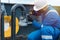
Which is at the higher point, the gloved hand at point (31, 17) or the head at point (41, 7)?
the head at point (41, 7)

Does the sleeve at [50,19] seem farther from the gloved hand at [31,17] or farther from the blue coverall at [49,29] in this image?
the gloved hand at [31,17]

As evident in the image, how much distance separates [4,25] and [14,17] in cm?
9

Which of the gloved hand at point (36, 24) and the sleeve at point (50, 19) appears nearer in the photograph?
the sleeve at point (50, 19)

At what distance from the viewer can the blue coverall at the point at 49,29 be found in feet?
3.32

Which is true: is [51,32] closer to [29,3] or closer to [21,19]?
[21,19]

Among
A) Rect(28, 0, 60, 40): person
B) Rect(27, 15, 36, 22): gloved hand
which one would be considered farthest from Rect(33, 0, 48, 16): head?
Rect(27, 15, 36, 22): gloved hand

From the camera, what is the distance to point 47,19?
3.60ft

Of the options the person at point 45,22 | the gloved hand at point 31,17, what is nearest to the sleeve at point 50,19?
the person at point 45,22

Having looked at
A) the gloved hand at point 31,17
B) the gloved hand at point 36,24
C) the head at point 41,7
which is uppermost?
the head at point 41,7

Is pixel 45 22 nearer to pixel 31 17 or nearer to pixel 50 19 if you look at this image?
pixel 50 19

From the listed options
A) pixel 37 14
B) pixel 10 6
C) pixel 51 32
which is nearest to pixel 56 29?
pixel 51 32

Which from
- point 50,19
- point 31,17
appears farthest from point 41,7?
point 31,17

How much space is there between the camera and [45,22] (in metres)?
1.11

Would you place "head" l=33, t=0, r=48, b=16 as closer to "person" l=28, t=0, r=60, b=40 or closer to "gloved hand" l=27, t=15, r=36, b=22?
"person" l=28, t=0, r=60, b=40
